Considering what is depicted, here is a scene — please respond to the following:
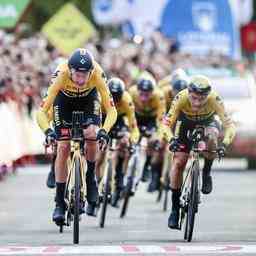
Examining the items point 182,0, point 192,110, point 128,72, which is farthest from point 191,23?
point 192,110

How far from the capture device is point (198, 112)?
16750mm

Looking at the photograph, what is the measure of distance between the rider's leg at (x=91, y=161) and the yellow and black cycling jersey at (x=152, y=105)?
532 cm

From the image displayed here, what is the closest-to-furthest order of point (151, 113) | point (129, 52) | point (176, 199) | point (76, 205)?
point (76, 205) < point (176, 199) < point (151, 113) < point (129, 52)

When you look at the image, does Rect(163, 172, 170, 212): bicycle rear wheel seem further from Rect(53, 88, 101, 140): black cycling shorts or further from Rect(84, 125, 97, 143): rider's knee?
Rect(84, 125, 97, 143): rider's knee

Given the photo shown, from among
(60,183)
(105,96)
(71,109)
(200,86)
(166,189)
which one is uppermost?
(200,86)

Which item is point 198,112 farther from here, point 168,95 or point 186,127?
point 168,95

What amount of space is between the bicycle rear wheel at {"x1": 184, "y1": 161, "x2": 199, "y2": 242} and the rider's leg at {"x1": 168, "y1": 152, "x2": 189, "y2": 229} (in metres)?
0.31

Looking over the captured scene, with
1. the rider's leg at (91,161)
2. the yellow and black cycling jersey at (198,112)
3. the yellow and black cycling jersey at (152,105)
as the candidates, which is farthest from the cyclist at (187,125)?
the yellow and black cycling jersey at (152,105)

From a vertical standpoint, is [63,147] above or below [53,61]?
below

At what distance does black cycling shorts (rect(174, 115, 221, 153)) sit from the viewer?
16.6 meters

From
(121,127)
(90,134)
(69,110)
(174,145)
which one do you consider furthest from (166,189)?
(90,134)

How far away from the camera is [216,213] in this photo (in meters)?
20.2

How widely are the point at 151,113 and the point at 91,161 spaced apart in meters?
6.10

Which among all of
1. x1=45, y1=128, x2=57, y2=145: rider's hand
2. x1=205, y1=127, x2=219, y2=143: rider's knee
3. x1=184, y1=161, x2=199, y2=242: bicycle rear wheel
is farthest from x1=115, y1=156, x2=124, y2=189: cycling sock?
x1=45, y1=128, x2=57, y2=145: rider's hand
